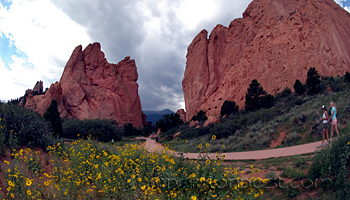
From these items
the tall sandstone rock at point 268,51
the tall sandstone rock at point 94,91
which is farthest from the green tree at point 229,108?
the tall sandstone rock at point 94,91

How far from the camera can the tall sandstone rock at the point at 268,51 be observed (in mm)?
29016

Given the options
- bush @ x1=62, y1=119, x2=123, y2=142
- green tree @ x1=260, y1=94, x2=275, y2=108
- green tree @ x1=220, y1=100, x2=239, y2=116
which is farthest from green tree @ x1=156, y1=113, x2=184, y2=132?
green tree @ x1=260, y1=94, x2=275, y2=108

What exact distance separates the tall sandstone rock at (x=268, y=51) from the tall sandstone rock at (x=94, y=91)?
16980 mm

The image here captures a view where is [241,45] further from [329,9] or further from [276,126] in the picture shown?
[276,126]

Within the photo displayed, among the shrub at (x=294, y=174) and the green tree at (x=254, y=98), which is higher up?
the green tree at (x=254, y=98)

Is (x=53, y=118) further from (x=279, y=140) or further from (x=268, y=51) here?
(x=268, y=51)

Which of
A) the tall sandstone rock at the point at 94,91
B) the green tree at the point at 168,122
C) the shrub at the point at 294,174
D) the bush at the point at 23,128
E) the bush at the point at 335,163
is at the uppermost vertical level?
the tall sandstone rock at the point at 94,91

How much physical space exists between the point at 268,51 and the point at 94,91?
130 ft

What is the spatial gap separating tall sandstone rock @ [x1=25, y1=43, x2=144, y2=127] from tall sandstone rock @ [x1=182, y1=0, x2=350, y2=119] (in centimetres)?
1698

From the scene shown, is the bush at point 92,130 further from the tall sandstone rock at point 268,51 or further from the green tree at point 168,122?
the tall sandstone rock at point 268,51

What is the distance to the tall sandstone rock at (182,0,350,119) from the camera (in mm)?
29016

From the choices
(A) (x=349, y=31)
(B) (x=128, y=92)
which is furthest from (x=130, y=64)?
(A) (x=349, y=31)

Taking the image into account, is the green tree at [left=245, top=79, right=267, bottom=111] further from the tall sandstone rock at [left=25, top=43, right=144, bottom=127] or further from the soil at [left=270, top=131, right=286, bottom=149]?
the tall sandstone rock at [left=25, top=43, right=144, bottom=127]

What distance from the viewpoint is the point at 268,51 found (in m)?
33.0
